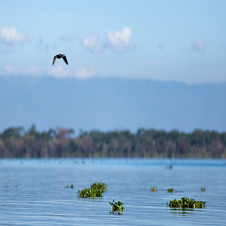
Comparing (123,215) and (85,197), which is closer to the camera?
(123,215)

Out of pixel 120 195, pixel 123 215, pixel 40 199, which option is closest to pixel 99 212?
pixel 123 215

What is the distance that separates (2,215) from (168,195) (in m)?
21.9

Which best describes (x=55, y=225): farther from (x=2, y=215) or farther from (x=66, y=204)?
(x=66, y=204)

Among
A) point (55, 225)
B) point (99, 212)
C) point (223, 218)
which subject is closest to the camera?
point (55, 225)

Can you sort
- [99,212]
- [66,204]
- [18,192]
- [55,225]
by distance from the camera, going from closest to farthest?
1. [55,225]
2. [99,212]
3. [66,204]
4. [18,192]

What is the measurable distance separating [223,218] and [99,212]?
8421mm

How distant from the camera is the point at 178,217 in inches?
1537

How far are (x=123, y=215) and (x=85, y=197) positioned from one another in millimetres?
14673

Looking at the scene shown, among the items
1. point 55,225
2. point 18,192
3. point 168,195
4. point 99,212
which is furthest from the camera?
point 18,192

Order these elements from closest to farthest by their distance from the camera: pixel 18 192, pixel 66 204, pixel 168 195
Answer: pixel 66 204
pixel 168 195
pixel 18 192

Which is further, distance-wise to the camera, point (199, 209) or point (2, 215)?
point (199, 209)

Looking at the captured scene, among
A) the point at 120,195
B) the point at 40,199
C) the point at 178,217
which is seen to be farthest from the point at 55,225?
the point at 120,195

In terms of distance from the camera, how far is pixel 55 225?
34594 millimetres

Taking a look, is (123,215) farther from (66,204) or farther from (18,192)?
(18,192)
